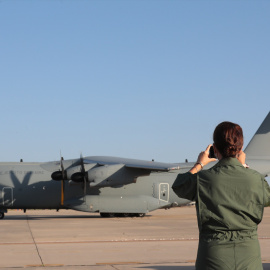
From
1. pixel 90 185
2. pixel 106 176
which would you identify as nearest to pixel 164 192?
pixel 106 176

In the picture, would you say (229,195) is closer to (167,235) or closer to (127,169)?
(167,235)

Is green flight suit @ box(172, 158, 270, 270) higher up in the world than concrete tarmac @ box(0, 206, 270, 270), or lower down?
higher up

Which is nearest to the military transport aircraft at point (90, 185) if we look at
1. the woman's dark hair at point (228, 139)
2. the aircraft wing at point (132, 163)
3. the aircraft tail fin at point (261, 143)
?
the aircraft wing at point (132, 163)

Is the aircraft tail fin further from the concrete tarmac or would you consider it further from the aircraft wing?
the concrete tarmac

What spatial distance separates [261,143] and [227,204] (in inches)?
1173

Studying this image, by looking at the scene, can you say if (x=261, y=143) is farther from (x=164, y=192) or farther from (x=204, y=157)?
(x=204, y=157)

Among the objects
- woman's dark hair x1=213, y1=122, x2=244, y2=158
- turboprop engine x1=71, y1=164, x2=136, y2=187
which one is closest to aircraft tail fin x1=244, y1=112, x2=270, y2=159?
turboprop engine x1=71, y1=164, x2=136, y2=187

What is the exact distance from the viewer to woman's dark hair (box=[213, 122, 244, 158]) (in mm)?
3857

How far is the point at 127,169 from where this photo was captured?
28.9 metres

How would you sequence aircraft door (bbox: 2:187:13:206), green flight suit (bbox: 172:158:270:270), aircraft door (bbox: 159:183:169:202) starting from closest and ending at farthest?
green flight suit (bbox: 172:158:270:270)
aircraft door (bbox: 2:187:13:206)
aircraft door (bbox: 159:183:169:202)

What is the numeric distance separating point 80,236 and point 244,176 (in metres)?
14.4

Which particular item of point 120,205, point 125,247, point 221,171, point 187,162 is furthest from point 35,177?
point 221,171

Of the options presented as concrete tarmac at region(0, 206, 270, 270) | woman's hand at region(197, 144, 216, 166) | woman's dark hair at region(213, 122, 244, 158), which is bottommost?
concrete tarmac at region(0, 206, 270, 270)

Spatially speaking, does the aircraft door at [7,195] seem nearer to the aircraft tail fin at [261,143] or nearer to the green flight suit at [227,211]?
the aircraft tail fin at [261,143]
